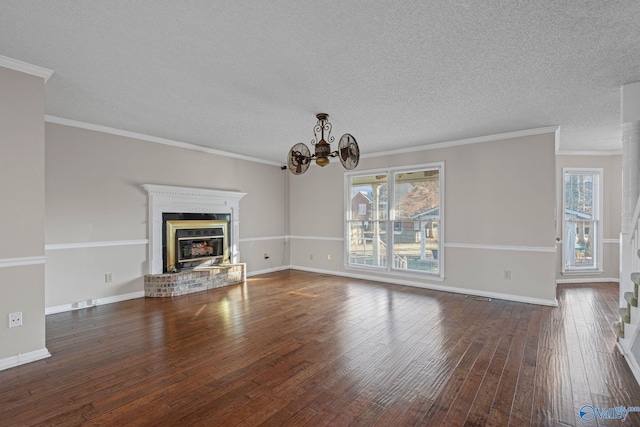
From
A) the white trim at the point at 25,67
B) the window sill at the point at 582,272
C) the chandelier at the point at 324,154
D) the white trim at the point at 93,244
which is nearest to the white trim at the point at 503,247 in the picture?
the window sill at the point at 582,272

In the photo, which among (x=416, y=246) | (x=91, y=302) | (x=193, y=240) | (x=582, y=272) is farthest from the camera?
(x=582, y=272)

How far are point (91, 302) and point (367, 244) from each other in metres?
4.83

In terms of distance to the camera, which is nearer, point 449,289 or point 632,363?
point 632,363

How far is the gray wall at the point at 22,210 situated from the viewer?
8.83 ft

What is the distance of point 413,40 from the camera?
2342 millimetres

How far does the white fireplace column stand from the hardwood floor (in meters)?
0.90

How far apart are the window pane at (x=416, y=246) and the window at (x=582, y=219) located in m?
3.06

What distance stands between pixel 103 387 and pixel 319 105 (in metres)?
3.37

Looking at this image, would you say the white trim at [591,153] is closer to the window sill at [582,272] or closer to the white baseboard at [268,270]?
the window sill at [582,272]

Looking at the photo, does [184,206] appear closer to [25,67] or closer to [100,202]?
[100,202]

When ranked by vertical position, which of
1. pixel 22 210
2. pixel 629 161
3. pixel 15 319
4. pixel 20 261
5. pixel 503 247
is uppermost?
pixel 629 161

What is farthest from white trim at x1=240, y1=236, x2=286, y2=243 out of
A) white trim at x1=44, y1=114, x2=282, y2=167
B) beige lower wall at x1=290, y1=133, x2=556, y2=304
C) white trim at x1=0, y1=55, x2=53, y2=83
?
white trim at x1=0, y1=55, x2=53, y2=83

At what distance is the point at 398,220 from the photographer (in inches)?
241

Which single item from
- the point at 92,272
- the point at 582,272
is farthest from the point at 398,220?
the point at 92,272
